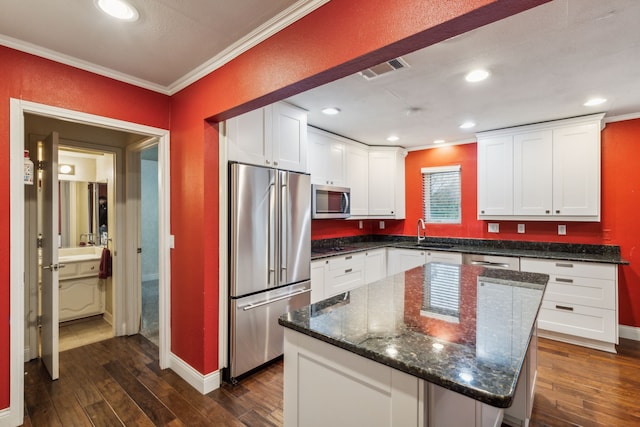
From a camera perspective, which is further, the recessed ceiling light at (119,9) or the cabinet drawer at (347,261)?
the cabinet drawer at (347,261)

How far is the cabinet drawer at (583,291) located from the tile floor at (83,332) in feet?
16.1

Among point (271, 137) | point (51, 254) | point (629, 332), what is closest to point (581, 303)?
point (629, 332)

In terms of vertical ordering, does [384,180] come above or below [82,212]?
above

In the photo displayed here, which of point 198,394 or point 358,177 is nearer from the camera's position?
point 198,394

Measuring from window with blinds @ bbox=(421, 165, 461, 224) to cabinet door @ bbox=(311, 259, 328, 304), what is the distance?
90.5 inches

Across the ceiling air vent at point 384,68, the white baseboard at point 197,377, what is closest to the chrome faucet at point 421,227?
the ceiling air vent at point 384,68

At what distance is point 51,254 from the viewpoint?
2434 mm

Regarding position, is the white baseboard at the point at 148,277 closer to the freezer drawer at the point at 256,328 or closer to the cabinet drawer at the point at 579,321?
the freezer drawer at the point at 256,328

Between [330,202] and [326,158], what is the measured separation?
1.93 ft

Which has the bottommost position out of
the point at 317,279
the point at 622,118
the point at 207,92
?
the point at 317,279

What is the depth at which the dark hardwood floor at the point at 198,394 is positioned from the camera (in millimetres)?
2020

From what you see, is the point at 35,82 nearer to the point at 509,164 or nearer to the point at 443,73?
the point at 443,73

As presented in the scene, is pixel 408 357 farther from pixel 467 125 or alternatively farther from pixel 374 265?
pixel 467 125

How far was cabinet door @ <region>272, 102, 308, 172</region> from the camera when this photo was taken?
2.82 m
